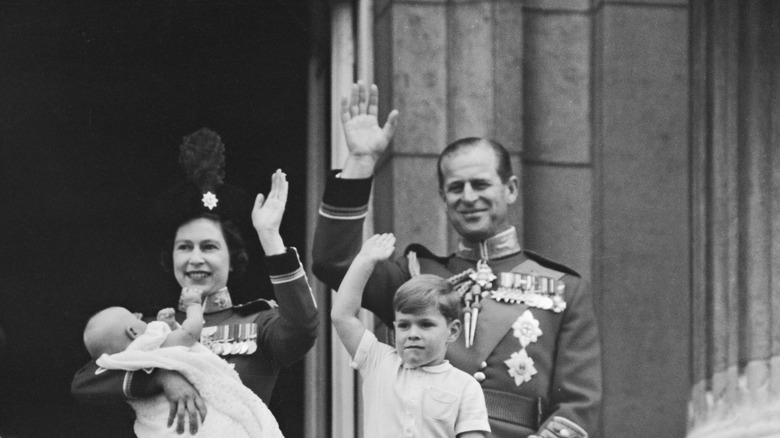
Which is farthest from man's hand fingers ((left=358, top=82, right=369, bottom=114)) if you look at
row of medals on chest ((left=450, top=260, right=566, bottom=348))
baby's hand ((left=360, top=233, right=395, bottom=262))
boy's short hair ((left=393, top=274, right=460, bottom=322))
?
boy's short hair ((left=393, top=274, right=460, bottom=322))

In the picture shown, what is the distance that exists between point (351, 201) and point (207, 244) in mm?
559

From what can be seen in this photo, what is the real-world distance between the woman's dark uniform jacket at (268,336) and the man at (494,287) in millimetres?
230

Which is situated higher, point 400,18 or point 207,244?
point 400,18

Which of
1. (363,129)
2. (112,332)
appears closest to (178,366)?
(112,332)

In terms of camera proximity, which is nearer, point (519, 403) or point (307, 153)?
point (519, 403)

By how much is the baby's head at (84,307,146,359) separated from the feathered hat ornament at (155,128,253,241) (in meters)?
0.59

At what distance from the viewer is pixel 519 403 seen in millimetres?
7355

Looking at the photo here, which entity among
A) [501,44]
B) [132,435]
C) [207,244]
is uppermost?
[501,44]

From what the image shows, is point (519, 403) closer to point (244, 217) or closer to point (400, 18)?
point (244, 217)

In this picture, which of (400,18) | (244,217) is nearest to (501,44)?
(400,18)

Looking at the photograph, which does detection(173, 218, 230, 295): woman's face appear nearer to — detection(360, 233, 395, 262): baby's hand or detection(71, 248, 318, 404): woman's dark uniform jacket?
detection(71, 248, 318, 404): woman's dark uniform jacket

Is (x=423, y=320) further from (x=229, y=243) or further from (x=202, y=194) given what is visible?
(x=202, y=194)

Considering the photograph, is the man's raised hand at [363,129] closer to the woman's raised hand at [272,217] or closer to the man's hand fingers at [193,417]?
the woman's raised hand at [272,217]

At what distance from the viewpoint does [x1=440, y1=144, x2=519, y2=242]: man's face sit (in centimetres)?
754
